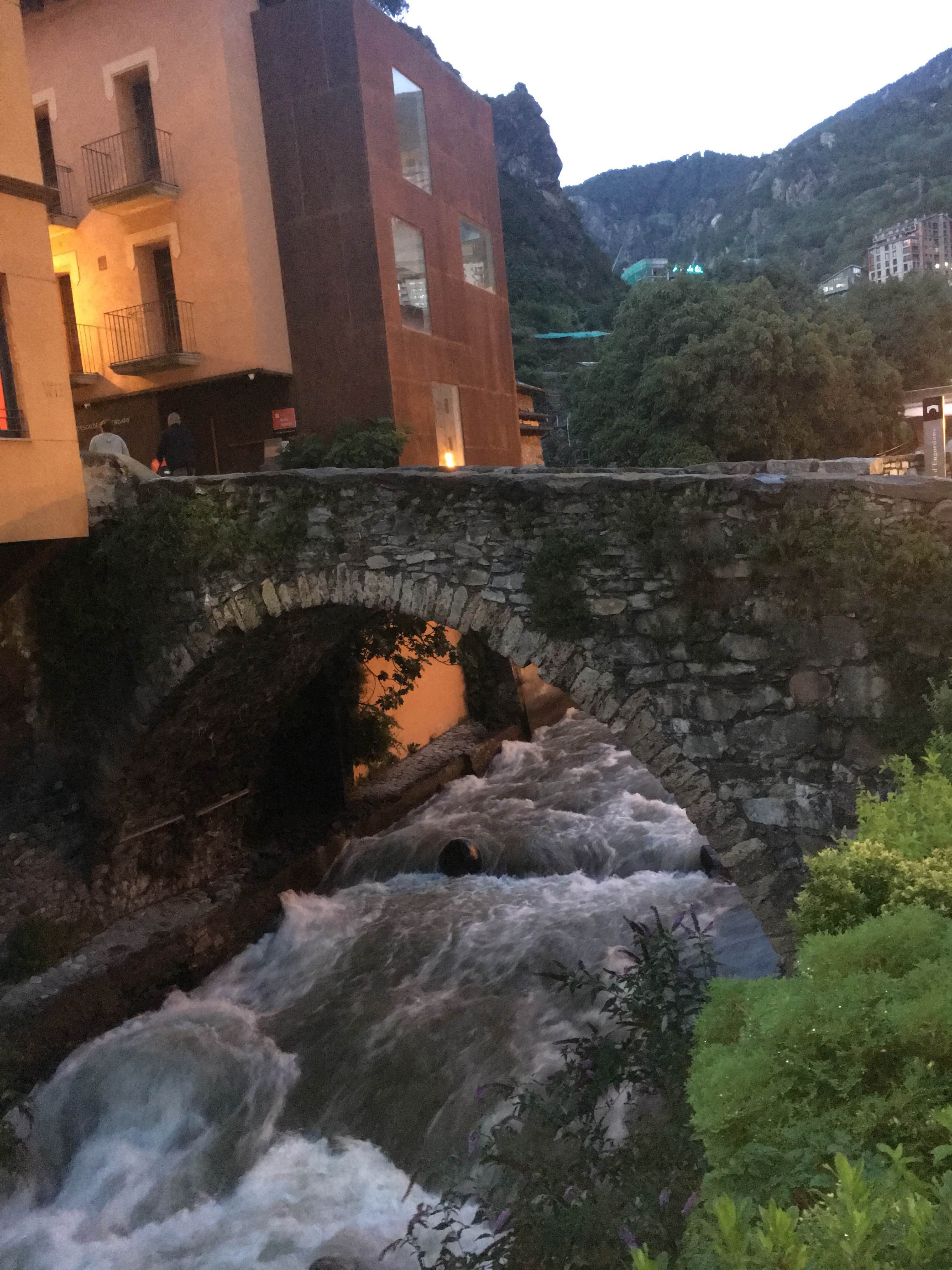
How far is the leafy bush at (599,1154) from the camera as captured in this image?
347cm

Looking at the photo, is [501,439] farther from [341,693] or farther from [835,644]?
[835,644]

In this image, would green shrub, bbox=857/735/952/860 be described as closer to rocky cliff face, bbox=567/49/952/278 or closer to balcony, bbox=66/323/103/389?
balcony, bbox=66/323/103/389

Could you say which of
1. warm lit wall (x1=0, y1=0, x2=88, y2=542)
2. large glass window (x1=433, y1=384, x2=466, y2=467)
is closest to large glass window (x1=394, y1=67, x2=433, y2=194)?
large glass window (x1=433, y1=384, x2=466, y2=467)

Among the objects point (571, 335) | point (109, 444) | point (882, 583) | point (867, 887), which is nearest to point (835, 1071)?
point (867, 887)

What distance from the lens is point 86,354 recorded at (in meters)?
12.1

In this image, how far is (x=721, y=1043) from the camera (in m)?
2.16

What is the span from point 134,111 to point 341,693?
760 centimetres

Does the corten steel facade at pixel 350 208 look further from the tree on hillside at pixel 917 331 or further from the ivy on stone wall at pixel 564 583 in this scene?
the tree on hillside at pixel 917 331

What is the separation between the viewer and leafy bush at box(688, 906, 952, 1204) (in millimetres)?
1664

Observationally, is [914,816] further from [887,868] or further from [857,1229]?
[857,1229]

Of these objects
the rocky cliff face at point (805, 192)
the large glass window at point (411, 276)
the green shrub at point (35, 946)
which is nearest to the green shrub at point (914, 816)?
the green shrub at point (35, 946)

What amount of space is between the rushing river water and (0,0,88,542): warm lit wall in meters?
4.30

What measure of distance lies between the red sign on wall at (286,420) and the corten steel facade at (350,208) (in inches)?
4.5

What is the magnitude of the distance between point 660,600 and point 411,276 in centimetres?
774
